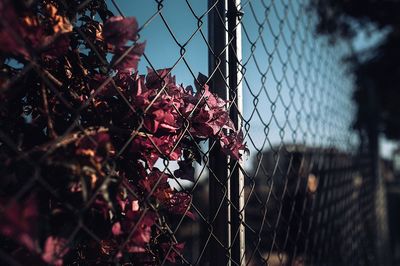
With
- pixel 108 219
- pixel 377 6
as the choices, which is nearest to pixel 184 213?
pixel 108 219

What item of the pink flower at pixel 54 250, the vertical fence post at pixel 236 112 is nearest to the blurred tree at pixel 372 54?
the vertical fence post at pixel 236 112

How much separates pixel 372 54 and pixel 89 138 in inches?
552

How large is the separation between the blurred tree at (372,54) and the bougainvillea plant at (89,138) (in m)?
2.02

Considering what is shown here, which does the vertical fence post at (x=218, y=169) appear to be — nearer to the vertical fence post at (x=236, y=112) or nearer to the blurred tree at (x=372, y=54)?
the vertical fence post at (x=236, y=112)

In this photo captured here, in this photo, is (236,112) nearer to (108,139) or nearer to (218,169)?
(218,169)

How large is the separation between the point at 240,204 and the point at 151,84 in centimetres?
52

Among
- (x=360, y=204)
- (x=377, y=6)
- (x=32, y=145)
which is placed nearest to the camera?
(x=32, y=145)

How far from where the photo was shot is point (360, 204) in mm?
4121

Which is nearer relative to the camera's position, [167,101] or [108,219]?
[108,219]

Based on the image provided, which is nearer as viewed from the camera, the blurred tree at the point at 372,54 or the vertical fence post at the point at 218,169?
the vertical fence post at the point at 218,169

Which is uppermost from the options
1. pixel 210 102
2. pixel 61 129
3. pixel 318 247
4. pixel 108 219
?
pixel 318 247

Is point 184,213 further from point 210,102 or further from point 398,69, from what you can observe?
point 398,69

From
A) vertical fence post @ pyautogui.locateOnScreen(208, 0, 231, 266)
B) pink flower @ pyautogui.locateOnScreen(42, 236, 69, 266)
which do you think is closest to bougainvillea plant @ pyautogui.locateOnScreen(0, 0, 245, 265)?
pink flower @ pyautogui.locateOnScreen(42, 236, 69, 266)

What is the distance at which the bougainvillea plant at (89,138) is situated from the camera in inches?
20.1
